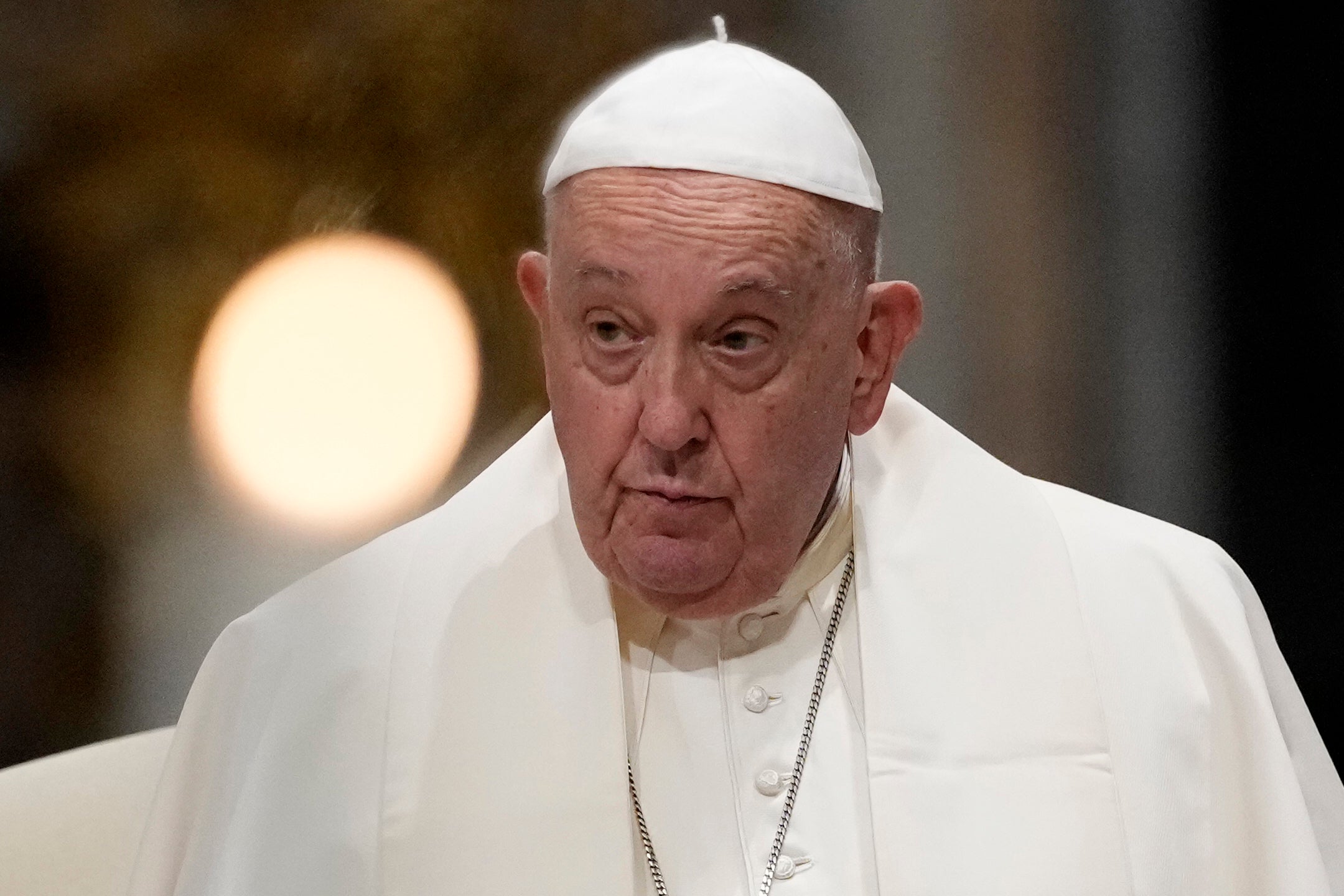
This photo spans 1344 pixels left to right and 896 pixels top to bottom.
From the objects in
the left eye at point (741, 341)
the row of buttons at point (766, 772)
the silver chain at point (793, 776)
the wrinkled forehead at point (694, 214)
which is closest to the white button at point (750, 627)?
the row of buttons at point (766, 772)

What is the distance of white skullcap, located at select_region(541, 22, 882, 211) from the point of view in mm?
1989

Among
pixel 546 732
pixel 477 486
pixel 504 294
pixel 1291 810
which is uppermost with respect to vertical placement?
pixel 504 294

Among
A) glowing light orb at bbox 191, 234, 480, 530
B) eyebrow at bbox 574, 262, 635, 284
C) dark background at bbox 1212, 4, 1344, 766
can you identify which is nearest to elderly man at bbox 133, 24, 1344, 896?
eyebrow at bbox 574, 262, 635, 284

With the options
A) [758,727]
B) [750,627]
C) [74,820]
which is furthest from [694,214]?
[74,820]

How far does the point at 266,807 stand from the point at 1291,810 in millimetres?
1555

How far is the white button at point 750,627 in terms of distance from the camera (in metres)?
2.23

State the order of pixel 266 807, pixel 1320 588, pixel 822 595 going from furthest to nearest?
pixel 1320 588, pixel 822 595, pixel 266 807

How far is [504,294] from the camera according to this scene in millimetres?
2590

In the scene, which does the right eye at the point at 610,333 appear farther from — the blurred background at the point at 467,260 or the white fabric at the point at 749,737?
the blurred background at the point at 467,260

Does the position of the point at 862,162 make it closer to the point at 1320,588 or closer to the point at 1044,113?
the point at 1044,113

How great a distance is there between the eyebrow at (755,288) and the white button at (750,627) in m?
0.55

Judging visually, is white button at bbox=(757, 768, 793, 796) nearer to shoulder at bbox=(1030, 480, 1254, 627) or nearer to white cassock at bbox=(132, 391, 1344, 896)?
white cassock at bbox=(132, 391, 1344, 896)

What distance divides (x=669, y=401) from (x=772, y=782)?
2.09 feet

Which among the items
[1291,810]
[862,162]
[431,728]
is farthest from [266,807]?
[1291,810]
